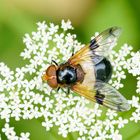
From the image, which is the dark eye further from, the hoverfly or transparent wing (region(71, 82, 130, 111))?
transparent wing (region(71, 82, 130, 111))

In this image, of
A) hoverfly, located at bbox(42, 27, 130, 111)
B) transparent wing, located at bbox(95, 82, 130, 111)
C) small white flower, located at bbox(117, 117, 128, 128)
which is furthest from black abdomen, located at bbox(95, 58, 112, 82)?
small white flower, located at bbox(117, 117, 128, 128)

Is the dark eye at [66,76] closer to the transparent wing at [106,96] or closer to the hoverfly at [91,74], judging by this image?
the hoverfly at [91,74]

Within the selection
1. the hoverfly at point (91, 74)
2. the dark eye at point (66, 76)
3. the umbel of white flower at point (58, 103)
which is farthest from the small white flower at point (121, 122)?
the dark eye at point (66, 76)

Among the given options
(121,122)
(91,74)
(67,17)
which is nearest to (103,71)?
(91,74)

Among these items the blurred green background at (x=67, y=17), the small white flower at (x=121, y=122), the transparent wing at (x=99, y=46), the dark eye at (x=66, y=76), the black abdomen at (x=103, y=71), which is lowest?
the small white flower at (x=121, y=122)

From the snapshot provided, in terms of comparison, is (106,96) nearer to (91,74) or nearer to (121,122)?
(91,74)

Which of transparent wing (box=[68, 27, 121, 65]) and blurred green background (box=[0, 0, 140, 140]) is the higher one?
blurred green background (box=[0, 0, 140, 140])

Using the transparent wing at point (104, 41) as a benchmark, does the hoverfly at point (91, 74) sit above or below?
below
